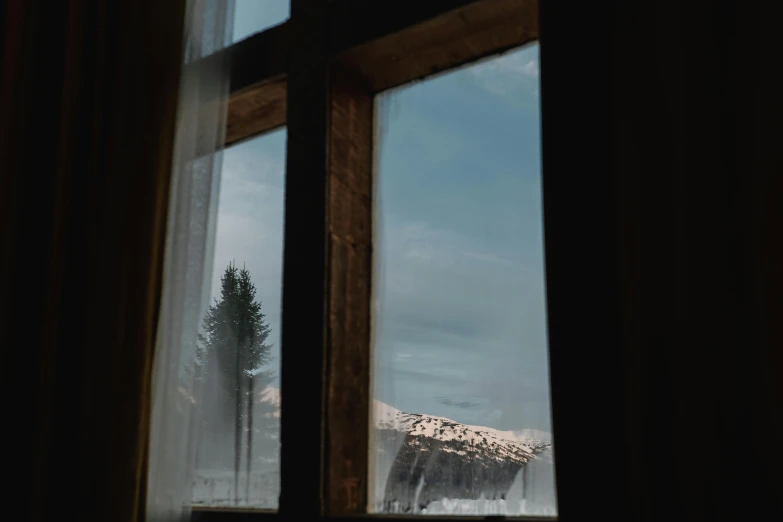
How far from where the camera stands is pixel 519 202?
150cm

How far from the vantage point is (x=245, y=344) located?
182 centimetres

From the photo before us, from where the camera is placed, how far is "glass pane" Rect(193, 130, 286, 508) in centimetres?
172

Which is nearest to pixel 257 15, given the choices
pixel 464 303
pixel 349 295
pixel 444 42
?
pixel 444 42

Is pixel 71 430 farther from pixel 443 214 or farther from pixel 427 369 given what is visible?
pixel 443 214

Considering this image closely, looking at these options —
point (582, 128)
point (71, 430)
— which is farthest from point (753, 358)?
point (71, 430)

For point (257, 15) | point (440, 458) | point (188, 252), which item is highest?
point (257, 15)

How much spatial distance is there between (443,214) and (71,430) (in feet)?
3.20

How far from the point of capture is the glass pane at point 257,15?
1.96 meters

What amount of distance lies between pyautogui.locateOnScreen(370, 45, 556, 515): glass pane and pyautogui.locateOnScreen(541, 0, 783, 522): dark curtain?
12.1 inches

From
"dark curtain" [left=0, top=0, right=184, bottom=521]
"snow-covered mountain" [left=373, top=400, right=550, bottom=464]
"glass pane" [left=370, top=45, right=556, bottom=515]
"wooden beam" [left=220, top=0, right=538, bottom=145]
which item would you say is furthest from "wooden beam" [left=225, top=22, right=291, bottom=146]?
"snow-covered mountain" [left=373, top=400, right=550, bottom=464]

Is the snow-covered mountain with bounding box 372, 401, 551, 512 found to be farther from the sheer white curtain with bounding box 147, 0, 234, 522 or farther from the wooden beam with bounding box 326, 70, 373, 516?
the sheer white curtain with bounding box 147, 0, 234, 522

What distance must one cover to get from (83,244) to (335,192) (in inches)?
25.5

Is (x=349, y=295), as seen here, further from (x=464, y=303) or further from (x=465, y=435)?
(x=465, y=435)

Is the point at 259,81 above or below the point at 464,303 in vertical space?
above
